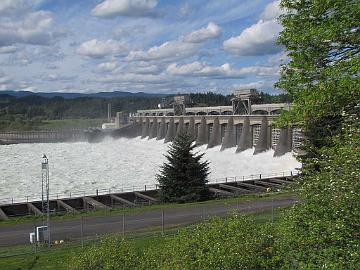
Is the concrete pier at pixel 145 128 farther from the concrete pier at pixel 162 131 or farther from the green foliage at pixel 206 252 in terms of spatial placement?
the green foliage at pixel 206 252

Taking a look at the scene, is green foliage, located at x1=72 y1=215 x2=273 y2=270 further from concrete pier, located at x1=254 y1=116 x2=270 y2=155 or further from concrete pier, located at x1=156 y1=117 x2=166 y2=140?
concrete pier, located at x1=156 y1=117 x2=166 y2=140

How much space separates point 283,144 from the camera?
61812 millimetres

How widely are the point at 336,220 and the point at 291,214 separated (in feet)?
4.47

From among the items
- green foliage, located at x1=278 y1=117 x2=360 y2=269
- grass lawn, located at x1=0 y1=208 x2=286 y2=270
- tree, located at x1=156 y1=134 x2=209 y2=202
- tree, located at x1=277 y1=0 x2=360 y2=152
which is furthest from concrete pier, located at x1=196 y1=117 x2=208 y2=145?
green foliage, located at x1=278 y1=117 x2=360 y2=269

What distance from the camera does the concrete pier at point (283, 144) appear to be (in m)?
61.3

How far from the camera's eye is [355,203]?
8195mm

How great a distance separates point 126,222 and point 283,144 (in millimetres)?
37442

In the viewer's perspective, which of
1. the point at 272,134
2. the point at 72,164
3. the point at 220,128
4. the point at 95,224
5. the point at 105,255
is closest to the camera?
the point at 105,255

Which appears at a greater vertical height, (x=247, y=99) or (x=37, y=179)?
(x=247, y=99)

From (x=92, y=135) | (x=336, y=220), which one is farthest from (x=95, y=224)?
(x=92, y=135)

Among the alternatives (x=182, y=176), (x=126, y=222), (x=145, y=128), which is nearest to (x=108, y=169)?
(x=182, y=176)

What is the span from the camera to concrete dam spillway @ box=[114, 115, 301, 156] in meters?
62.0

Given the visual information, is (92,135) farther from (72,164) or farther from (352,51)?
(352,51)

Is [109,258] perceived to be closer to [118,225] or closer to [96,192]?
[118,225]
